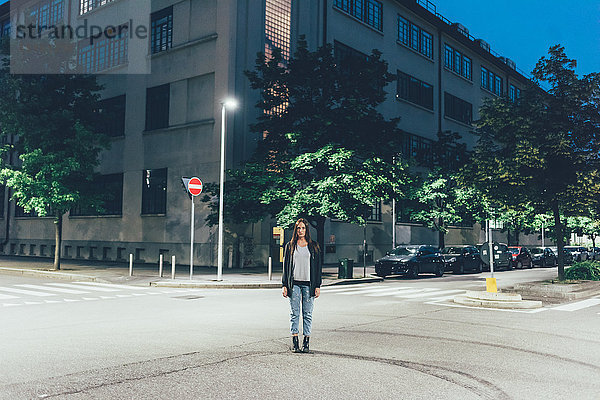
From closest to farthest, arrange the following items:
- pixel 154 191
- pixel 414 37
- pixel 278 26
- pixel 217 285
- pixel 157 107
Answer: pixel 217 285, pixel 278 26, pixel 154 191, pixel 157 107, pixel 414 37

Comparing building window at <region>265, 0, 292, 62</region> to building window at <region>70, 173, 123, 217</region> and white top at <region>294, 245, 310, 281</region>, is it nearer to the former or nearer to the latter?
building window at <region>70, 173, 123, 217</region>

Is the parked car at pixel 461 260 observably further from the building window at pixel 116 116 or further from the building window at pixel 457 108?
the building window at pixel 116 116

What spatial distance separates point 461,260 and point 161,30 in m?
22.0

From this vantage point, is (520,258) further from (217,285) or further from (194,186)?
(217,285)

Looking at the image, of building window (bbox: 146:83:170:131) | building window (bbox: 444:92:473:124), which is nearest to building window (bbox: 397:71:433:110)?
building window (bbox: 444:92:473:124)

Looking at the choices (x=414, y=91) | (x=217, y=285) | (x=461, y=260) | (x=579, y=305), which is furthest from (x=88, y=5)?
(x=579, y=305)

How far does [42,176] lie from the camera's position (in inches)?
979

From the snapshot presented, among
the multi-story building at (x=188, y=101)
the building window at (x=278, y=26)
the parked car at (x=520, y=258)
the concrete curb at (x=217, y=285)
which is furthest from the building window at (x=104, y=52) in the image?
the parked car at (x=520, y=258)

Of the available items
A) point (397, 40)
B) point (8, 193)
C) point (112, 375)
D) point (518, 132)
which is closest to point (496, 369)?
point (112, 375)

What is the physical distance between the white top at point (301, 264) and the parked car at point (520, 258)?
33.2 m

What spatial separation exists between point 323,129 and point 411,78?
2116 cm

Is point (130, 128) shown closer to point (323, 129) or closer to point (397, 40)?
point (323, 129)

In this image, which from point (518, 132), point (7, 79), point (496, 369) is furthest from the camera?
point (7, 79)

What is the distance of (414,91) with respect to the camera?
42562 millimetres
